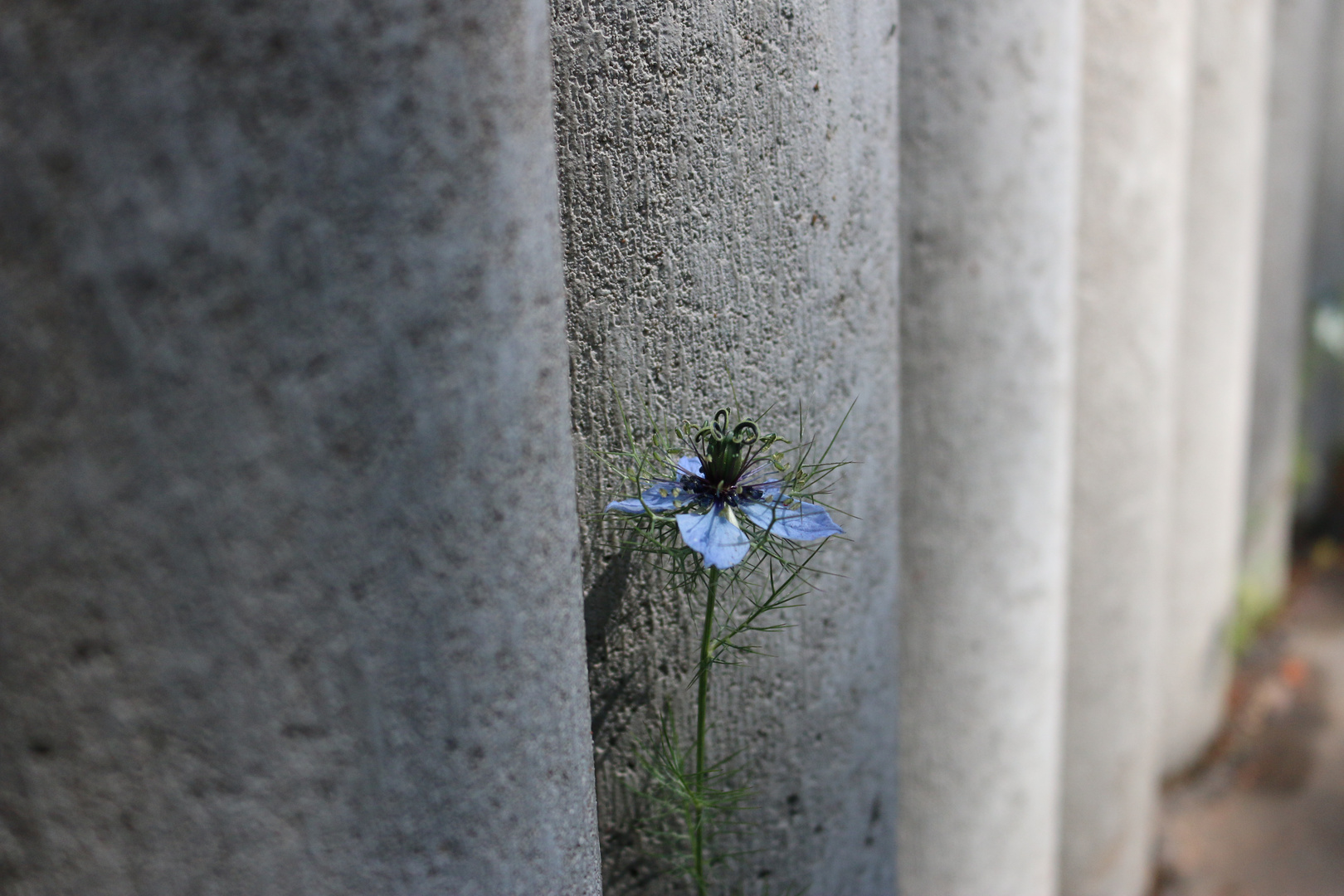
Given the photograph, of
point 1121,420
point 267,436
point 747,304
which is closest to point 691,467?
point 747,304

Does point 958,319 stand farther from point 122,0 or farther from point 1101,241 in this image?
point 122,0

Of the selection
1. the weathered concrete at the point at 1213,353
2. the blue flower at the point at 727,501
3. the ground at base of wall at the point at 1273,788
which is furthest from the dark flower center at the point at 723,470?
the weathered concrete at the point at 1213,353

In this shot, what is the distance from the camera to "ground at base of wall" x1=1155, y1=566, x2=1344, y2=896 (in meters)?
3.96

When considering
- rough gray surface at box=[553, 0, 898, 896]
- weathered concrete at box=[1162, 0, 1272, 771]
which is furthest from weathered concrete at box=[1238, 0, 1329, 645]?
rough gray surface at box=[553, 0, 898, 896]

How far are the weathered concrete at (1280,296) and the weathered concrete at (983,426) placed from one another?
10.6ft

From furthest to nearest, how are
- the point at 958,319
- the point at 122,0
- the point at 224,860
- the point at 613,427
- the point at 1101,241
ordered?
1. the point at 1101,241
2. the point at 958,319
3. the point at 613,427
4. the point at 224,860
5. the point at 122,0

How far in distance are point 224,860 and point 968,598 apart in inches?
79.1

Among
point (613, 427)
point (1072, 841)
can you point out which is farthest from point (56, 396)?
point (1072, 841)

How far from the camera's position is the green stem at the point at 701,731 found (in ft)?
4.33

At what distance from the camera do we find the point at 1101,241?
314 centimetres

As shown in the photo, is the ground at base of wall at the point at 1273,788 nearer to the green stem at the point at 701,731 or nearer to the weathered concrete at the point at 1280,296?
the weathered concrete at the point at 1280,296

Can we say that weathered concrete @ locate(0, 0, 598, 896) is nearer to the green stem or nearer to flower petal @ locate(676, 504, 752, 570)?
flower petal @ locate(676, 504, 752, 570)

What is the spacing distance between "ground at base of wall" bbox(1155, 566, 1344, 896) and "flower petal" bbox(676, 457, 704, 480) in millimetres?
3525

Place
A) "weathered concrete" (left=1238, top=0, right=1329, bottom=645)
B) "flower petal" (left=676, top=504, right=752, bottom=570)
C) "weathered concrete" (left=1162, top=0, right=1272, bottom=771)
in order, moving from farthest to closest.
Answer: "weathered concrete" (left=1238, top=0, right=1329, bottom=645) < "weathered concrete" (left=1162, top=0, right=1272, bottom=771) < "flower petal" (left=676, top=504, right=752, bottom=570)
